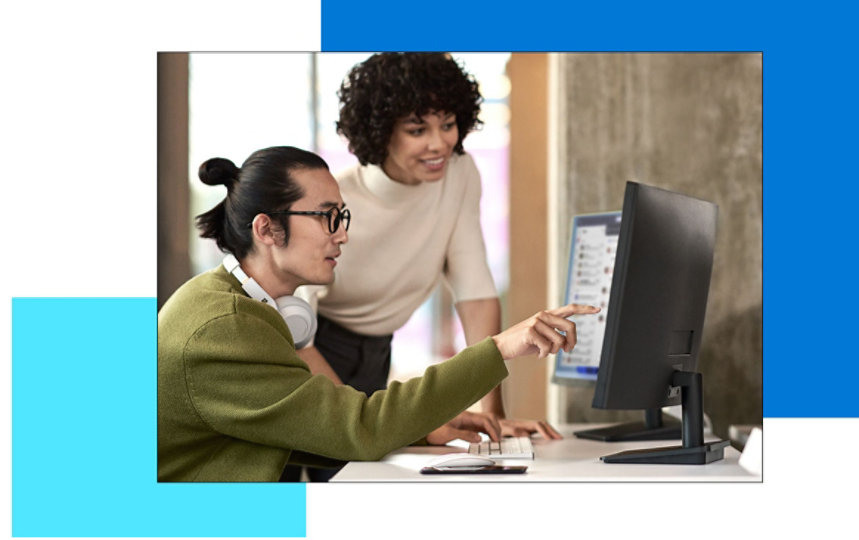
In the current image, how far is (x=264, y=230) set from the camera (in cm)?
215

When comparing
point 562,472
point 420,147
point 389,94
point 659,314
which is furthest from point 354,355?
point 659,314

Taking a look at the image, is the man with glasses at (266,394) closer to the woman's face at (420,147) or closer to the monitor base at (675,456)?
the monitor base at (675,456)

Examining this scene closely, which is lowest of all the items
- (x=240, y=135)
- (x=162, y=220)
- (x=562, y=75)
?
(x=162, y=220)

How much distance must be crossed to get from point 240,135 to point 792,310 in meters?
1.59

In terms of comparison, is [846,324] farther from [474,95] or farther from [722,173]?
[722,173]

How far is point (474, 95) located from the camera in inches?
113

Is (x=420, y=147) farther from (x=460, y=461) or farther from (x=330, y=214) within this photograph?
(x=460, y=461)

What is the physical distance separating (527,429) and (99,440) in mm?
1013

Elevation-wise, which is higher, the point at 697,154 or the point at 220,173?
the point at 697,154

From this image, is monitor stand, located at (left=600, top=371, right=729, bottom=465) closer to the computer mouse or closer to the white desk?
the white desk

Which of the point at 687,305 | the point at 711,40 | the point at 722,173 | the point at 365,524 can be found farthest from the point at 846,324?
the point at 722,173

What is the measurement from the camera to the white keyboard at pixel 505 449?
6.56 ft

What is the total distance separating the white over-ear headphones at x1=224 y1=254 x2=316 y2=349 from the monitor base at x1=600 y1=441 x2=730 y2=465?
2.34 ft

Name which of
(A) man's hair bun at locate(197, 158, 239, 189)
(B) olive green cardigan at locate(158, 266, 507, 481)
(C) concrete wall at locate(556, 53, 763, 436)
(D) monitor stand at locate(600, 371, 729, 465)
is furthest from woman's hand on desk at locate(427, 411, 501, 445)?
(C) concrete wall at locate(556, 53, 763, 436)
